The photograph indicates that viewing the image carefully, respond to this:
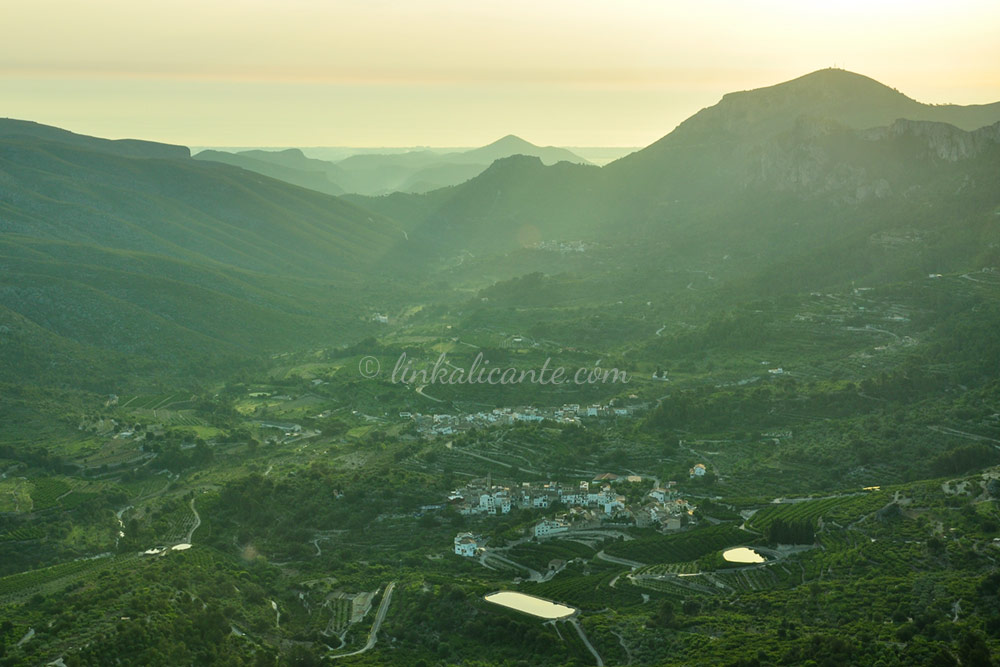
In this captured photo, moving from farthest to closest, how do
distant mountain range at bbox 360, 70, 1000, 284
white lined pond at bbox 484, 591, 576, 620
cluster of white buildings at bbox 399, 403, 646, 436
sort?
distant mountain range at bbox 360, 70, 1000, 284
cluster of white buildings at bbox 399, 403, 646, 436
white lined pond at bbox 484, 591, 576, 620

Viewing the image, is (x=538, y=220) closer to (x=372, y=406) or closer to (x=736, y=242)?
(x=736, y=242)

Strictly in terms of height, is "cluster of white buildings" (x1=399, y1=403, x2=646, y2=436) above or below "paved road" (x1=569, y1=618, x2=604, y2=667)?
above

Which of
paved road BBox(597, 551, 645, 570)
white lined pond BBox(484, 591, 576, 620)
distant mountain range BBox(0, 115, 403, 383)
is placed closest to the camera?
white lined pond BBox(484, 591, 576, 620)

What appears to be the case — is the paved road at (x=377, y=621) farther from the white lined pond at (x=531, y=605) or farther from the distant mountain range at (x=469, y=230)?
the distant mountain range at (x=469, y=230)

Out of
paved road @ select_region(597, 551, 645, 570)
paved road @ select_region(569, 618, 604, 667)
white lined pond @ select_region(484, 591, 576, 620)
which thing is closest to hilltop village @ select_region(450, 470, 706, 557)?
paved road @ select_region(597, 551, 645, 570)

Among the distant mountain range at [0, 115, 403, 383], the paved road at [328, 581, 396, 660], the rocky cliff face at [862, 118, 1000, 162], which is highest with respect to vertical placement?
the rocky cliff face at [862, 118, 1000, 162]

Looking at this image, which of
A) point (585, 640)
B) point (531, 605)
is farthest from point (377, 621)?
point (585, 640)

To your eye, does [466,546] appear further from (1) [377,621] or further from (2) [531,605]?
(2) [531,605]

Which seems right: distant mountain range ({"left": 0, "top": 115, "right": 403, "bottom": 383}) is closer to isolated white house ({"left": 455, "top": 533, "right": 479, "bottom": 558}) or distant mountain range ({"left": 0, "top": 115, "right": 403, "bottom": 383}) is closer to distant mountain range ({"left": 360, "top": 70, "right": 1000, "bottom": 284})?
distant mountain range ({"left": 360, "top": 70, "right": 1000, "bottom": 284})

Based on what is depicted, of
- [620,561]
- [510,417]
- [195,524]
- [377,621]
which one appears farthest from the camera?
[510,417]
